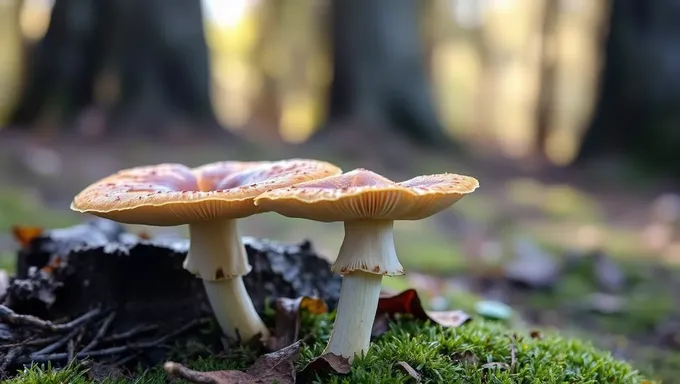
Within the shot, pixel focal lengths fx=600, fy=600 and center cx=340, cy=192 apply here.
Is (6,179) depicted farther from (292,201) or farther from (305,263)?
(292,201)

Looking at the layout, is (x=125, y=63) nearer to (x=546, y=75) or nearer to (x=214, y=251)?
(x=214, y=251)

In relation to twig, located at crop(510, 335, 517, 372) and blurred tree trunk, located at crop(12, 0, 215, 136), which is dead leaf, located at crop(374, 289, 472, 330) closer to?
twig, located at crop(510, 335, 517, 372)

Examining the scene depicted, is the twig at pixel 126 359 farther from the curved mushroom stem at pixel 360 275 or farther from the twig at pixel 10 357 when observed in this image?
the curved mushroom stem at pixel 360 275

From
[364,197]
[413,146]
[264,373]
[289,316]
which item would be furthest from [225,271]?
[413,146]

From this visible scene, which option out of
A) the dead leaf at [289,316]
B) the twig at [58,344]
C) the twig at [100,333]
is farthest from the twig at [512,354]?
the twig at [58,344]

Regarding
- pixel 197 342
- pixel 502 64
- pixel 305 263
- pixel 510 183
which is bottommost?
pixel 197 342

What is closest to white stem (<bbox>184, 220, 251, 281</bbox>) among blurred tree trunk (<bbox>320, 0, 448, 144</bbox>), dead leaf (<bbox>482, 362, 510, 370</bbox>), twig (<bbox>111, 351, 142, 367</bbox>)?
twig (<bbox>111, 351, 142, 367</bbox>)

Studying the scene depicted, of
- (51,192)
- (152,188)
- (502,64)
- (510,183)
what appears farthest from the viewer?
(502,64)

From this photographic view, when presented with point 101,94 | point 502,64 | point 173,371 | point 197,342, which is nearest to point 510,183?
point 101,94
